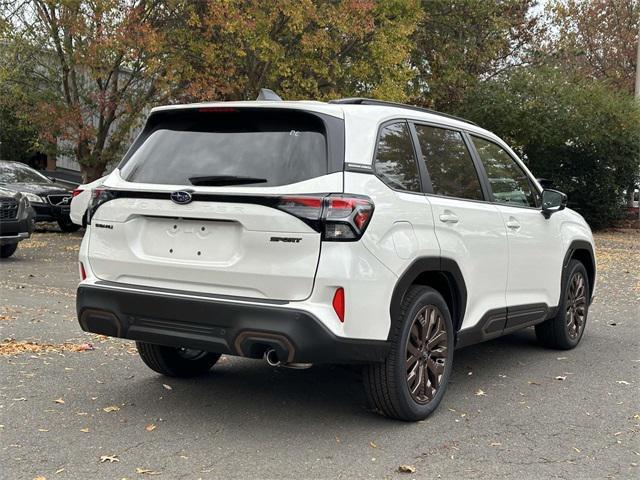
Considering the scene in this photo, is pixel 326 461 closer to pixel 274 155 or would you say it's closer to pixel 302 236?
pixel 302 236

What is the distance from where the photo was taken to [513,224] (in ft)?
18.2

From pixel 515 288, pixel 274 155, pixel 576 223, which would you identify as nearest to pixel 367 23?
pixel 576 223

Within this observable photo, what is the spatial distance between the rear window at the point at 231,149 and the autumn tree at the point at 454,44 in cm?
1728

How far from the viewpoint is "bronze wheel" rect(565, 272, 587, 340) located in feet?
21.6

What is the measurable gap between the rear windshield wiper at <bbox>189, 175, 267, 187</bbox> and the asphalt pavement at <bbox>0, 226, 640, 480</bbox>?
4.61ft

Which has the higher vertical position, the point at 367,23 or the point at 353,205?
the point at 367,23

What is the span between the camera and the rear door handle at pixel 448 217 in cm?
465

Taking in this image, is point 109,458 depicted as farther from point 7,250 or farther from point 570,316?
point 7,250

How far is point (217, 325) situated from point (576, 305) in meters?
3.94

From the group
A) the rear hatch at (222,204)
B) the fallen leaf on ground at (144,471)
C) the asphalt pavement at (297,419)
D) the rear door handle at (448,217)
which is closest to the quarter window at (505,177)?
the rear door handle at (448,217)

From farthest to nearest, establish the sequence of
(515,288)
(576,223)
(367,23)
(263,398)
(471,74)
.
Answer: (471,74) < (367,23) < (576,223) < (515,288) < (263,398)

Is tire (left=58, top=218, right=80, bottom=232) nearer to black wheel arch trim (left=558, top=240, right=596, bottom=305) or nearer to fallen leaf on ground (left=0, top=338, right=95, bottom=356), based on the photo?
fallen leaf on ground (left=0, top=338, right=95, bottom=356)

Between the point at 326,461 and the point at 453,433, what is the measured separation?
0.87m

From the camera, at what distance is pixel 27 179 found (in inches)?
683
